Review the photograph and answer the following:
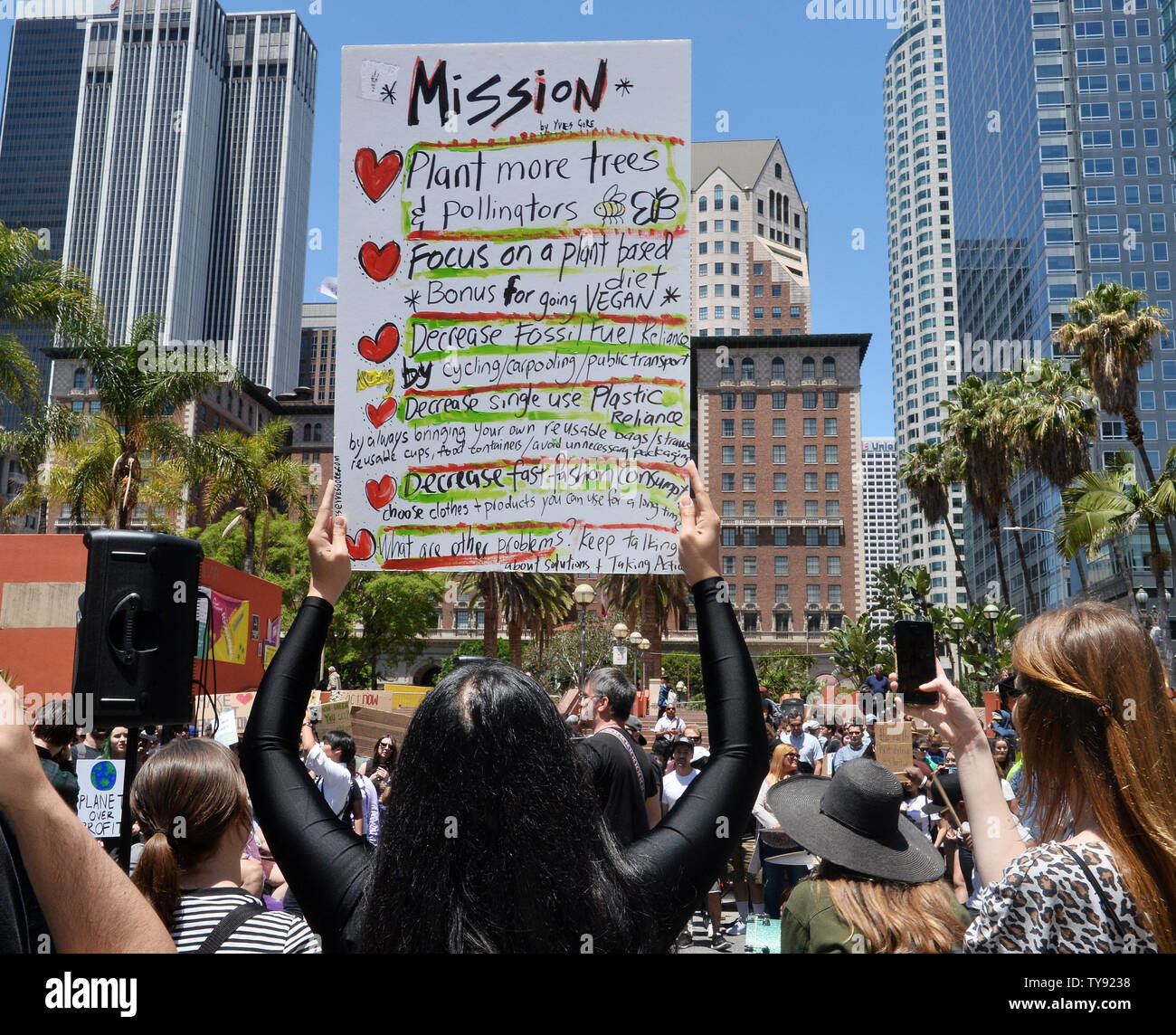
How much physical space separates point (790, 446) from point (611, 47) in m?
87.4

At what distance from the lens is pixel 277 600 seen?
21688mm

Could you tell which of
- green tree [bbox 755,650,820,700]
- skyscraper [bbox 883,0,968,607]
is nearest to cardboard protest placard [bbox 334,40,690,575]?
green tree [bbox 755,650,820,700]

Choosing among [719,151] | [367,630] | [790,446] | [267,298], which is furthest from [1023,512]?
[267,298]

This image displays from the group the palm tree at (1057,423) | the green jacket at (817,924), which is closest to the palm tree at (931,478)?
the palm tree at (1057,423)

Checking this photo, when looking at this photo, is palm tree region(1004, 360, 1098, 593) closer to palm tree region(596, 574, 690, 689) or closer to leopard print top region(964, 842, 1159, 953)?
palm tree region(596, 574, 690, 689)

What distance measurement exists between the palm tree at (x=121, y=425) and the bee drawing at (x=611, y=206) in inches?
717

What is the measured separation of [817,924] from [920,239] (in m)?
194

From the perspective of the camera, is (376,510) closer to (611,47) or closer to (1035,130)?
(611,47)

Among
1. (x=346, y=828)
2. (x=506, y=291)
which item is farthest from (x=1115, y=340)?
(x=346, y=828)

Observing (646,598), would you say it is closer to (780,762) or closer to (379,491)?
(780,762)

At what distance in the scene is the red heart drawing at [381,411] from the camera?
401 centimetres

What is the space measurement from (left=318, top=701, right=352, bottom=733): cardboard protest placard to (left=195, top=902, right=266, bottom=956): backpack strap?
1663cm

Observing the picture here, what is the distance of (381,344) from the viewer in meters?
4.07

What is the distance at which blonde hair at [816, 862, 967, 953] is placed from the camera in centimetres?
287
